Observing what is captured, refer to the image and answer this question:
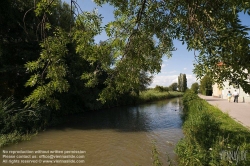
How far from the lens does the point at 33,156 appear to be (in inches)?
295

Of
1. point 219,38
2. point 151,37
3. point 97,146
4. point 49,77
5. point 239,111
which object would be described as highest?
point 151,37

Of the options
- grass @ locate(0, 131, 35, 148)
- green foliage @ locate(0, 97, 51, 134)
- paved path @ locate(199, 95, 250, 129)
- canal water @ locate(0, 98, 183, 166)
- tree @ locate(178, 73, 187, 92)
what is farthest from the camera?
tree @ locate(178, 73, 187, 92)

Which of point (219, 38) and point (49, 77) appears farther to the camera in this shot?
point (49, 77)

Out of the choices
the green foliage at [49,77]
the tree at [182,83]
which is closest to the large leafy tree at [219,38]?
the green foliage at [49,77]

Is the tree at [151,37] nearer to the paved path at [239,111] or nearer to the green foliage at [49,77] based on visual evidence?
the green foliage at [49,77]

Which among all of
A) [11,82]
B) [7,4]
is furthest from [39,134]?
[7,4]

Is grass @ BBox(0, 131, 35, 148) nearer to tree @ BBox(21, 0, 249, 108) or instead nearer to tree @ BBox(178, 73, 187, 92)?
tree @ BBox(21, 0, 249, 108)

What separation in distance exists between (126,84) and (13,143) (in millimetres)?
8417

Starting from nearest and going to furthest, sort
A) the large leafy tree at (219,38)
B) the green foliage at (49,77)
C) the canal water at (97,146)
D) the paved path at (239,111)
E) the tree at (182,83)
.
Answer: the large leafy tree at (219,38), the green foliage at (49,77), the canal water at (97,146), the paved path at (239,111), the tree at (182,83)

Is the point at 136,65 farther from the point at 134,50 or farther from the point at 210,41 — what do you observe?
the point at 210,41

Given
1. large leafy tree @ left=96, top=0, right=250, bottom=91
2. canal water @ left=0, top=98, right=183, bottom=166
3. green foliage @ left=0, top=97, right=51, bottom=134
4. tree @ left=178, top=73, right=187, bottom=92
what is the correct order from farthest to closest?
tree @ left=178, top=73, right=187, bottom=92, green foliage @ left=0, top=97, right=51, bottom=134, canal water @ left=0, top=98, right=183, bottom=166, large leafy tree @ left=96, top=0, right=250, bottom=91

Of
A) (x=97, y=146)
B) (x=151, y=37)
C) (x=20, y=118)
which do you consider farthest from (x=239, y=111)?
(x=20, y=118)

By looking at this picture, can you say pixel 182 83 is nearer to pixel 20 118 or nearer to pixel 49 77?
pixel 20 118

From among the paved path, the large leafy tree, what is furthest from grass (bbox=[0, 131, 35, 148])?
the paved path
